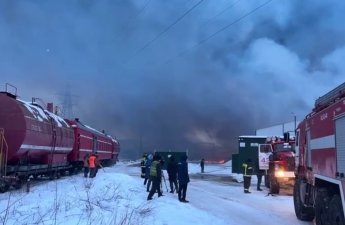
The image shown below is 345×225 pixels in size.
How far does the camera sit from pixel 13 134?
2142 cm

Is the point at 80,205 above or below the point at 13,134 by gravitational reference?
below

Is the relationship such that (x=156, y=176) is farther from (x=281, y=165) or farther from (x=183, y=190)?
(x=281, y=165)

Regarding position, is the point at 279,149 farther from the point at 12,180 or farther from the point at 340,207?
the point at 340,207

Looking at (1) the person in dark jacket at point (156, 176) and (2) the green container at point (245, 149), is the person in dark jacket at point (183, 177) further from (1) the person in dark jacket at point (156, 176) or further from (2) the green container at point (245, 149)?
(2) the green container at point (245, 149)

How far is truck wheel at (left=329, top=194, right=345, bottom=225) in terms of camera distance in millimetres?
9789

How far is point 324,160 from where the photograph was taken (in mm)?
10945

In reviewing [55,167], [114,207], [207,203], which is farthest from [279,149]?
[114,207]

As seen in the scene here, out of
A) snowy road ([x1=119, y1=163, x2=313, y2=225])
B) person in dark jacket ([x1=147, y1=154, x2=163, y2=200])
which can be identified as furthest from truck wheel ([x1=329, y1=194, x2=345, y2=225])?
person in dark jacket ([x1=147, y1=154, x2=163, y2=200])

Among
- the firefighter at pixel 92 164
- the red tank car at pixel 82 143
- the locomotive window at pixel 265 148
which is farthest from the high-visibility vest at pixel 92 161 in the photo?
the locomotive window at pixel 265 148

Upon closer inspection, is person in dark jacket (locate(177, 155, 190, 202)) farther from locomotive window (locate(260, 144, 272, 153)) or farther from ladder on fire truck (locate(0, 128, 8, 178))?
locomotive window (locate(260, 144, 272, 153))

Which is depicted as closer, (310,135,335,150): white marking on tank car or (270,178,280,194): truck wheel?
(310,135,335,150): white marking on tank car

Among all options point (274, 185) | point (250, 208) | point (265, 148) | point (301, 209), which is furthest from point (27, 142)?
point (265, 148)

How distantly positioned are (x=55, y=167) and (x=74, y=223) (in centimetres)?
1924

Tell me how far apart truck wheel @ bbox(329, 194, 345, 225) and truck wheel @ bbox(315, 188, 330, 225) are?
42 centimetres
